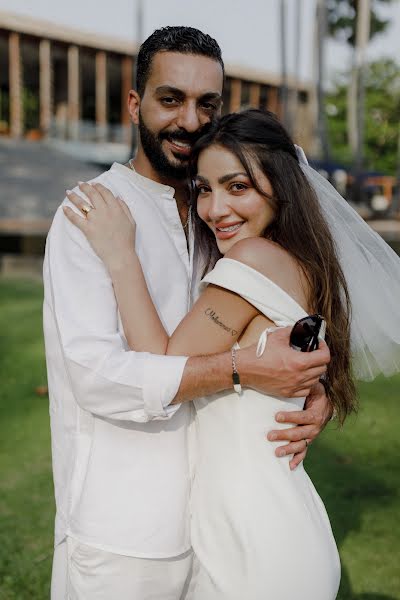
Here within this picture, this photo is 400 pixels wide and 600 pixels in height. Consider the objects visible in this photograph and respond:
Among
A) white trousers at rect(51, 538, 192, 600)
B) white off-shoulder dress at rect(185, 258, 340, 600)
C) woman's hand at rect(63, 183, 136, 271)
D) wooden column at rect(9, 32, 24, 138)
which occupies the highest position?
wooden column at rect(9, 32, 24, 138)

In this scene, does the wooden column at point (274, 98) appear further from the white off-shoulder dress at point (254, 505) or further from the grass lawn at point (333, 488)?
the white off-shoulder dress at point (254, 505)

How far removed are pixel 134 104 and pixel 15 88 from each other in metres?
30.1

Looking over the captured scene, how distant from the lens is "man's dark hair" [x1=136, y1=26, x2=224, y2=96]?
84.7 inches

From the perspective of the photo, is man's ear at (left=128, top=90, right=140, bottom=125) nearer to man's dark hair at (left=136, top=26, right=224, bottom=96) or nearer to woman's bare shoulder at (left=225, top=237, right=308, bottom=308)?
man's dark hair at (left=136, top=26, right=224, bottom=96)

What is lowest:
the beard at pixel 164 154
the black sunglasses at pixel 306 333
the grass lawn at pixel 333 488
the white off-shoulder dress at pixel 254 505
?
the grass lawn at pixel 333 488

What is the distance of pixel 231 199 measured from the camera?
6.47 feet

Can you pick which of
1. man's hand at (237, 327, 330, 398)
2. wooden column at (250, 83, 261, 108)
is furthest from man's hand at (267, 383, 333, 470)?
wooden column at (250, 83, 261, 108)

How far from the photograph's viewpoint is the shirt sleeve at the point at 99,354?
175cm

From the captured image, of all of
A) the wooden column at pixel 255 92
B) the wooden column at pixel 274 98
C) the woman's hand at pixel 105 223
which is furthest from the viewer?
the wooden column at pixel 274 98

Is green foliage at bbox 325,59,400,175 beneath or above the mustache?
above

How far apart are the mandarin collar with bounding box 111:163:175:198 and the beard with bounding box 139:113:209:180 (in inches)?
1.6

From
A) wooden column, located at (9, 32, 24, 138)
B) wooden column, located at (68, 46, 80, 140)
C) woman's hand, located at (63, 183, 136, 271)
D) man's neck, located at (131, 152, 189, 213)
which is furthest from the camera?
wooden column, located at (68, 46, 80, 140)

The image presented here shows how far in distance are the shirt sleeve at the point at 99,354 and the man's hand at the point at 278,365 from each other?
171mm

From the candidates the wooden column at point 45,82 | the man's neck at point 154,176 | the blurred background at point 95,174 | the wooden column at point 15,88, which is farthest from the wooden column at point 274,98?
→ the man's neck at point 154,176
